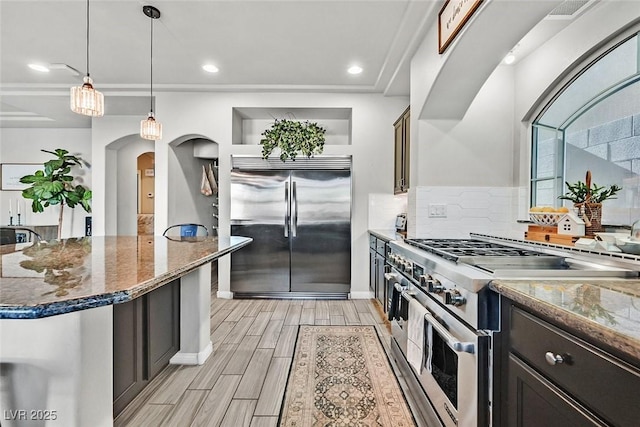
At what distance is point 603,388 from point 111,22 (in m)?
3.86

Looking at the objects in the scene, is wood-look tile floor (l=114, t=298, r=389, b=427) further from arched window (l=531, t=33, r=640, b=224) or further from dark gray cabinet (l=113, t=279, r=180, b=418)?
arched window (l=531, t=33, r=640, b=224)

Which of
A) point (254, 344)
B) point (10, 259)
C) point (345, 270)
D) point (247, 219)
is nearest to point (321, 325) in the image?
point (254, 344)

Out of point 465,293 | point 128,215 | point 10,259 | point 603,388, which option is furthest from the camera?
point 128,215

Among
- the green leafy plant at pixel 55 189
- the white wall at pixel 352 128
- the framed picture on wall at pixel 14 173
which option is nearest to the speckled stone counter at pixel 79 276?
the white wall at pixel 352 128

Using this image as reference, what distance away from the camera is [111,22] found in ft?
9.74

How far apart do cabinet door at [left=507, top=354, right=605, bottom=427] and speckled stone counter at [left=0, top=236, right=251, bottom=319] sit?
4.02 ft

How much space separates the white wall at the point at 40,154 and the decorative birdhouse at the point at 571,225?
721 centimetres

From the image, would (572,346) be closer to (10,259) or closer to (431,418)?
(431,418)

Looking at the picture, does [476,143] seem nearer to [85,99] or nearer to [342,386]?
[342,386]

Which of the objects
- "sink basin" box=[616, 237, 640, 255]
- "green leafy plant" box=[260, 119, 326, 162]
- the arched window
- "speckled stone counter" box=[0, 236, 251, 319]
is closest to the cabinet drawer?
"sink basin" box=[616, 237, 640, 255]

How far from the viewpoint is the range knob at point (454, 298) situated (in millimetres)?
1435

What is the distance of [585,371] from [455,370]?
72cm

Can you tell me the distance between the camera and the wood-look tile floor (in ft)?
6.28

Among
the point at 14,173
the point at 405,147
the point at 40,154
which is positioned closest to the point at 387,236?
the point at 405,147
